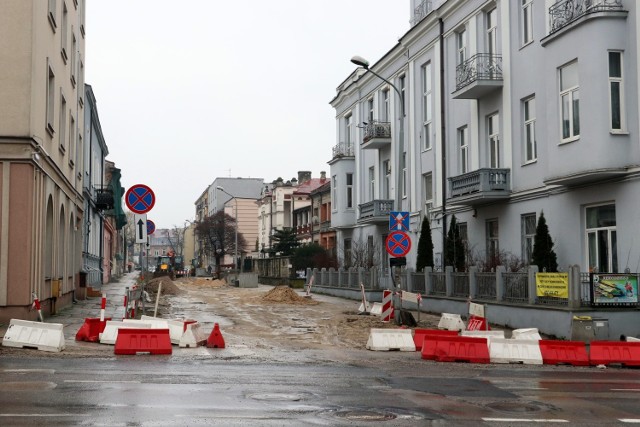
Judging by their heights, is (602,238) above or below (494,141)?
below

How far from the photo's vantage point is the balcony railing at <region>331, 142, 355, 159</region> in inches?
1910

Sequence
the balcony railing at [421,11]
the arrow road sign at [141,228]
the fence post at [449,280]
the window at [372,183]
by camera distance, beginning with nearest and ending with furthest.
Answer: the arrow road sign at [141,228], the fence post at [449,280], the balcony railing at [421,11], the window at [372,183]

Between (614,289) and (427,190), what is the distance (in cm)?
1786

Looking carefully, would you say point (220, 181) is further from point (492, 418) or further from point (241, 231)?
point (492, 418)

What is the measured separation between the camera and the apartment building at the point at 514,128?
20453mm

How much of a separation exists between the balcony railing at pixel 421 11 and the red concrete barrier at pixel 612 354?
927 inches

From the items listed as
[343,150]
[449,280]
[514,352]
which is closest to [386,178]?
[343,150]

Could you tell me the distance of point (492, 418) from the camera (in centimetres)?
852

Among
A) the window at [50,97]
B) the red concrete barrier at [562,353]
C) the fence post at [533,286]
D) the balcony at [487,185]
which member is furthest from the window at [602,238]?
the window at [50,97]

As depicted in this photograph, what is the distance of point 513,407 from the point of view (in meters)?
9.36

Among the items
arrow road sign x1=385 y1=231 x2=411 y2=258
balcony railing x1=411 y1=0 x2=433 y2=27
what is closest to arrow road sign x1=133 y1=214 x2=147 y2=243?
arrow road sign x1=385 y1=231 x2=411 y2=258

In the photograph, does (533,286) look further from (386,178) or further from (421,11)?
(386,178)

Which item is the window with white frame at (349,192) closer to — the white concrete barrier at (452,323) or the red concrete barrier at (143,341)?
the white concrete barrier at (452,323)

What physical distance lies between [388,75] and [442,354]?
93.2 feet
